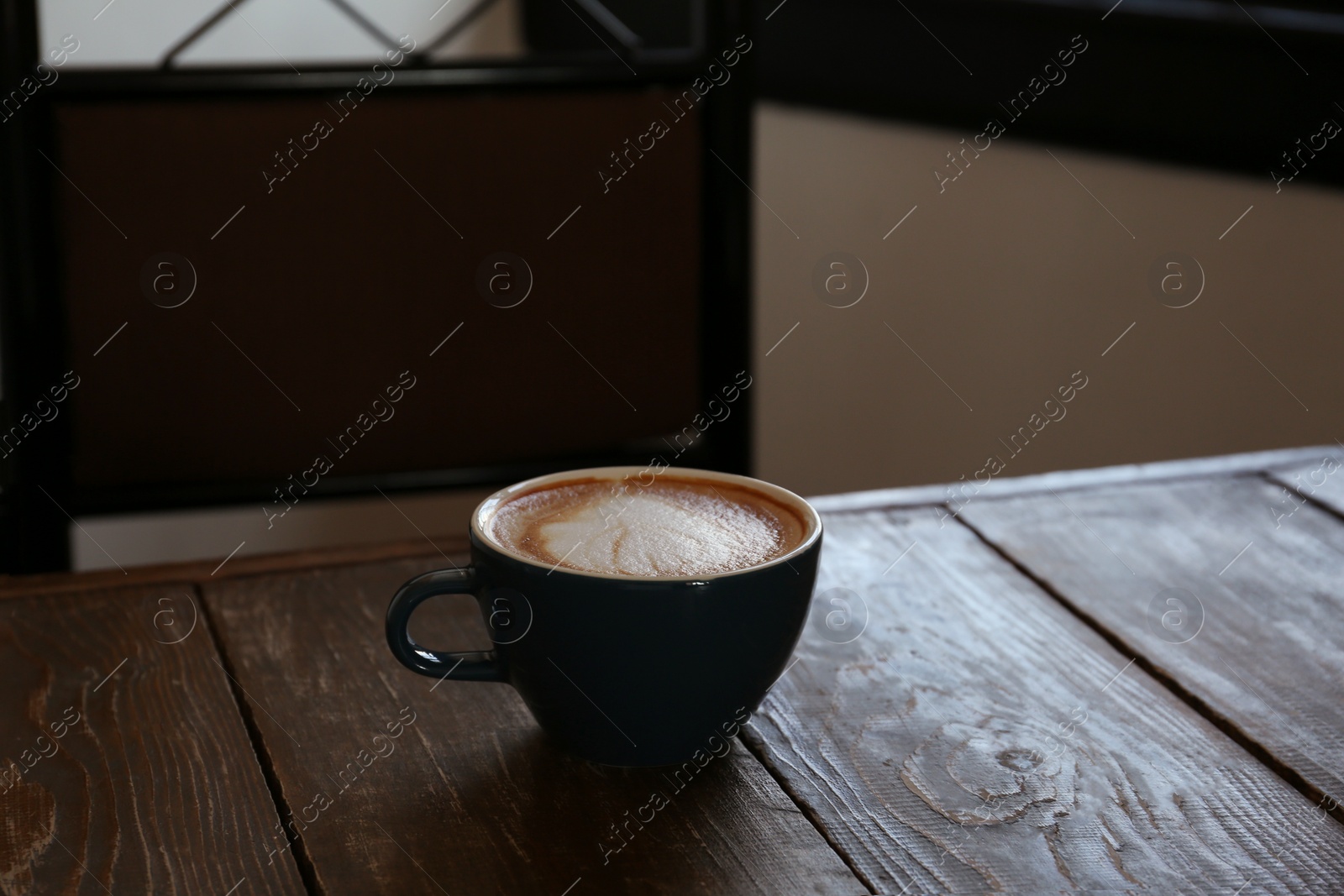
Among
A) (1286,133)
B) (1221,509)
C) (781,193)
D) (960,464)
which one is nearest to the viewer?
(1221,509)

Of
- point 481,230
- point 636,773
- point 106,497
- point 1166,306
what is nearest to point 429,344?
point 481,230

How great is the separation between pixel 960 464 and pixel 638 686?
167 centimetres

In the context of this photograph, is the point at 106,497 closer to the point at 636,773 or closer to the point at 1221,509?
the point at 636,773

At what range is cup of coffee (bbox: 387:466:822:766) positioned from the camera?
0.51 meters

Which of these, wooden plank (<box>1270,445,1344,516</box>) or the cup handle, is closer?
the cup handle

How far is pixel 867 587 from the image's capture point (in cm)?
73

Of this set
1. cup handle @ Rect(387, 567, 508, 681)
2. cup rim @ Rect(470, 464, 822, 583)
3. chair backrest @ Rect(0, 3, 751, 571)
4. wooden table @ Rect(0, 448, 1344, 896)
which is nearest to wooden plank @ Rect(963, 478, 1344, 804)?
wooden table @ Rect(0, 448, 1344, 896)

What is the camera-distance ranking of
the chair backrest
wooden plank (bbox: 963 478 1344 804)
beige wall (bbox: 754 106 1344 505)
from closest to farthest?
1. wooden plank (bbox: 963 478 1344 804)
2. the chair backrest
3. beige wall (bbox: 754 106 1344 505)

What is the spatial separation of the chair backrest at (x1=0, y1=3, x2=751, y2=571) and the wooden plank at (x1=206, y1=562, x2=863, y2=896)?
24.1 inches

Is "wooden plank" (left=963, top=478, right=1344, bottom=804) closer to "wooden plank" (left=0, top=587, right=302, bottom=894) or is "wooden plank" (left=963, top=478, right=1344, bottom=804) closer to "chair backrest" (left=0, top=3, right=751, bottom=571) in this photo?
"wooden plank" (left=0, top=587, right=302, bottom=894)

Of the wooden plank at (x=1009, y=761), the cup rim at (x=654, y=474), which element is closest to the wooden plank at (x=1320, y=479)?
the wooden plank at (x=1009, y=761)

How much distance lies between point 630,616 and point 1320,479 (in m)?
0.59

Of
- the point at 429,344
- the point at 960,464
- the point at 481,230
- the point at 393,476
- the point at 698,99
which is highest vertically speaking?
the point at 698,99

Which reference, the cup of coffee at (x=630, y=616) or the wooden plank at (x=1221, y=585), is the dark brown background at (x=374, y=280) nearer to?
the wooden plank at (x=1221, y=585)
